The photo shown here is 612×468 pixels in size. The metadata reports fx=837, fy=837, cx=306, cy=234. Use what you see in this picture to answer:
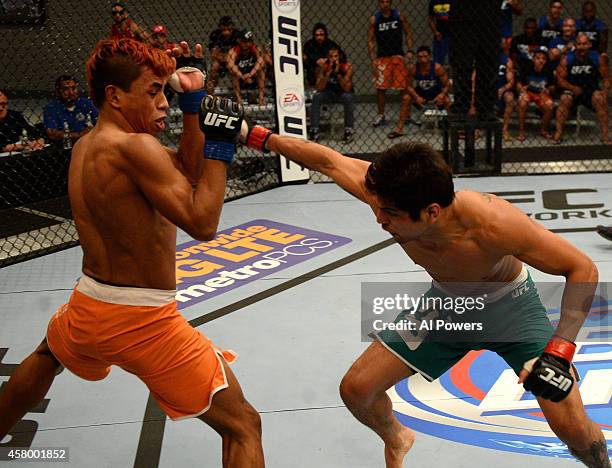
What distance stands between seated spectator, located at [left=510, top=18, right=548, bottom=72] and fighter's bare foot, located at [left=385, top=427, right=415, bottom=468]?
6.08 metres

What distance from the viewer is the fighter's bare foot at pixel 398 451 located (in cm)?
285

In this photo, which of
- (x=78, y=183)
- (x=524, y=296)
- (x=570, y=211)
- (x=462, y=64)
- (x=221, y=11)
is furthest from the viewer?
(x=221, y=11)

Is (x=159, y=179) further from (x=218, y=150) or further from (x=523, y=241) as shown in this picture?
(x=523, y=241)

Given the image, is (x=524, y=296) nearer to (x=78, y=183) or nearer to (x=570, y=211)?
(x=78, y=183)

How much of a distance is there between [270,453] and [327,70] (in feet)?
18.1

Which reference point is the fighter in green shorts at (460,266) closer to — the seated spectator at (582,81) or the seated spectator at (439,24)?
the seated spectator at (582,81)

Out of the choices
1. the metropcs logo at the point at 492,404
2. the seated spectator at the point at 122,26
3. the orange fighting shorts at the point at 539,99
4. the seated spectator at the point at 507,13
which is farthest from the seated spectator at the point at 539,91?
the metropcs logo at the point at 492,404

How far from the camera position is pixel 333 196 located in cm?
638

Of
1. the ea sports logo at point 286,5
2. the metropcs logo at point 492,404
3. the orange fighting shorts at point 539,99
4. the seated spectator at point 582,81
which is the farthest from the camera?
the orange fighting shorts at point 539,99

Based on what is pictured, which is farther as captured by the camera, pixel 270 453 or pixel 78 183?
pixel 270 453

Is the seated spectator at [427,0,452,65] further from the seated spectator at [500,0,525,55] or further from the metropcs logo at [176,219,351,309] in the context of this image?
the metropcs logo at [176,219,351,309]

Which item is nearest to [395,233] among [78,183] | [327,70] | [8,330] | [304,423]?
[78,183]

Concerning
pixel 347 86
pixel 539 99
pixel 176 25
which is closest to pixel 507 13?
pixel 539 99

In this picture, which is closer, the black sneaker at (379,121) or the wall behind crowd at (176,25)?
the black sneaker at (379,121)
